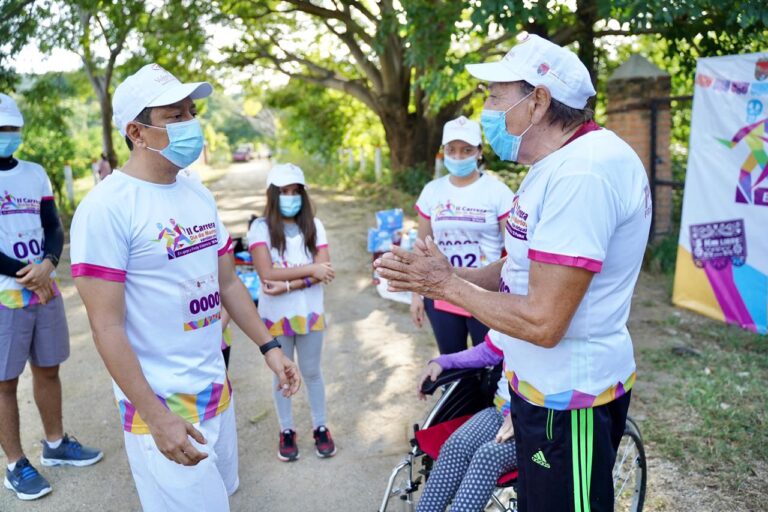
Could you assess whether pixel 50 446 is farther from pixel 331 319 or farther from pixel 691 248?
pixel 691 248

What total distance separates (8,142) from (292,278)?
1.70 metres

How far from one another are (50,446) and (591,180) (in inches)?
145

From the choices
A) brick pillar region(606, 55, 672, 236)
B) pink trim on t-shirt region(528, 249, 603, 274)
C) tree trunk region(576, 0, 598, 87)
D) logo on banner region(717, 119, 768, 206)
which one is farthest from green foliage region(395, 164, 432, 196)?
pink trim on t-shirt region(528, 249, 603, 274)

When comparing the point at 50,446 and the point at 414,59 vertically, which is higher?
the point at 414,59

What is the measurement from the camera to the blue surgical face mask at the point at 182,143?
7.72 feet

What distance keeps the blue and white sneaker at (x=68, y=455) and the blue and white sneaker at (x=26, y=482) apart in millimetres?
264

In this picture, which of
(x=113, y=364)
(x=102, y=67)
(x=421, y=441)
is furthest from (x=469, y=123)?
(x=102, y=67)

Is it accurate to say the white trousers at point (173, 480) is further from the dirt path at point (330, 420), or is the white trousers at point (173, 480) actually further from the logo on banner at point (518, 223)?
the dirt path at point (330, 420)

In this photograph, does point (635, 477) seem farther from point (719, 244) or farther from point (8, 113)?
point (719, 244)

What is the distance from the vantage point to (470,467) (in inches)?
106

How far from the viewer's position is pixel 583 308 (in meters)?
1.88

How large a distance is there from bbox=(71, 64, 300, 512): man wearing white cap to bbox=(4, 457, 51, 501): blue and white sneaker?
5.82 feet

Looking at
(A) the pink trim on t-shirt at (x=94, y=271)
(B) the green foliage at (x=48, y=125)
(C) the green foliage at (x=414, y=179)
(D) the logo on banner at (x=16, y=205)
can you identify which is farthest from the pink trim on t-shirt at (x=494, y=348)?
(B) the green foliage at (x=48, y=125)

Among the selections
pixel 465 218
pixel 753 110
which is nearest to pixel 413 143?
pixel 753 110
